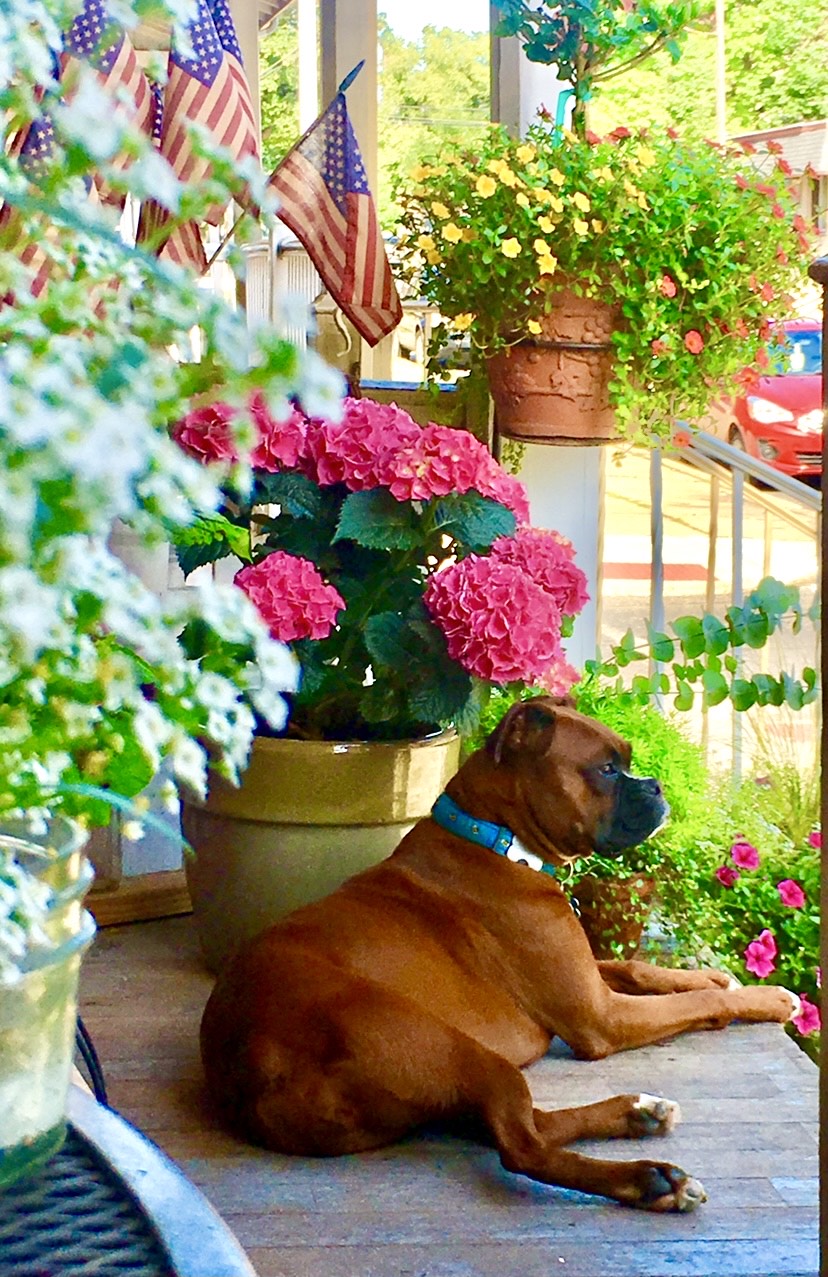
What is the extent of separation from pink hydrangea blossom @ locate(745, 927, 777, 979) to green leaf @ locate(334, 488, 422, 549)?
3.52ft

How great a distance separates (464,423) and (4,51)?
2.55 m

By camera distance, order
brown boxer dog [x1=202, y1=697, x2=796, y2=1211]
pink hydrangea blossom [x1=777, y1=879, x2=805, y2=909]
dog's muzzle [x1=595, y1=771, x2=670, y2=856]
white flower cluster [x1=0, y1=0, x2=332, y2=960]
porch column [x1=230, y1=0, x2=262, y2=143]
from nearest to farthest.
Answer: white flower cluster [x1=0, y1=0, x2=332, y2=960]
brown boxer dog [x1=202, y1=697, x2=796, y2=1211]
dog's muzzle [x1=595, y1=771, x2=670, y2=856]
pink hydrangea blossom [x1=777, y1=879, x2=805, y2=909]
porch column [x1=230, y1=0, x2=262, y2=143]

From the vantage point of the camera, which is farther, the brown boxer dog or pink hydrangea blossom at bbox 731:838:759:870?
pink hydrangea blossom at bbox 731:838:759:870

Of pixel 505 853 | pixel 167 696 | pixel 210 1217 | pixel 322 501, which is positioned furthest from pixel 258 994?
pixel 167 696

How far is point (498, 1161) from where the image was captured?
6.30ft

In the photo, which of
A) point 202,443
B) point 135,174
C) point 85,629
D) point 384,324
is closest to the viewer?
point 135,174

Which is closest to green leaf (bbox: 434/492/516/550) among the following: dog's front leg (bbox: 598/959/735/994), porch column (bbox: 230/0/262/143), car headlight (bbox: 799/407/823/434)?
dog's front leg (bbox: 598/959/735/994)

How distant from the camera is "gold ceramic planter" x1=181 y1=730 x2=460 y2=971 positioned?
227cm

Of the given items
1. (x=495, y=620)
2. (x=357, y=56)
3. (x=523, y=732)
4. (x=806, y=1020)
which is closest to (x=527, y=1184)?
(x=523, y=732)

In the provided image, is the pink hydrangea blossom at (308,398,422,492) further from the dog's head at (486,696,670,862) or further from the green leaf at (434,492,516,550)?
the dog's head at (486,696,670,862)

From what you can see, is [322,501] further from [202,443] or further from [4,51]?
[4,51]

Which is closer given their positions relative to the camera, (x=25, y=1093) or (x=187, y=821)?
(x=25, y=1093)

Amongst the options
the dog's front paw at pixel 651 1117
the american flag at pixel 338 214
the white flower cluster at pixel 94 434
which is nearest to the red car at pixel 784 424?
the american flag at pixel 338 214

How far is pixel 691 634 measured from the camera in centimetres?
275
